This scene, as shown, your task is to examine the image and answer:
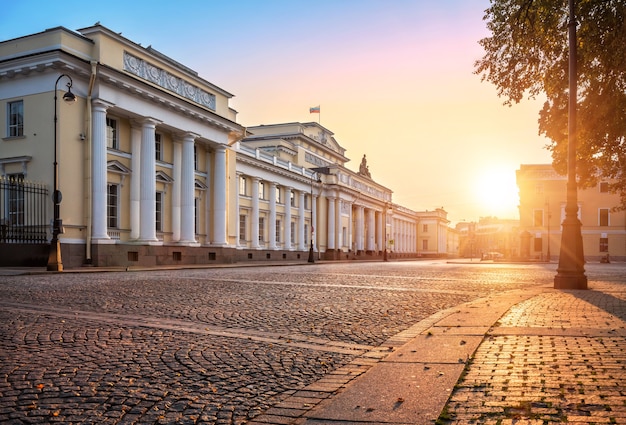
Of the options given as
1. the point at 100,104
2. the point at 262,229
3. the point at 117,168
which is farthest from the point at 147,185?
the point at 262,229

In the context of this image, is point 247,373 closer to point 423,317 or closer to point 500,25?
point 423,317

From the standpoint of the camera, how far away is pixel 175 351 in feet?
17.5

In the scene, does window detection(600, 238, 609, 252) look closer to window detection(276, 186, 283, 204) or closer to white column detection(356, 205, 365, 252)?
white column detection(356, 205, 365, 252)

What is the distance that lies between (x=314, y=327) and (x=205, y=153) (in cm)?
3146

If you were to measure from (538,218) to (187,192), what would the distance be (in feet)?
187

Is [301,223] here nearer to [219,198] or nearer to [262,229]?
[262,229]

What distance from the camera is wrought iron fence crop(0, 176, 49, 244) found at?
23.7m

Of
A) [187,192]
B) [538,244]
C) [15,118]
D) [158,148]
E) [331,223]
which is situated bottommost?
[538,244]

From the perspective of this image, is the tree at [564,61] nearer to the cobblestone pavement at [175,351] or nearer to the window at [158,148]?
the cobblestone pavement at [175,351]

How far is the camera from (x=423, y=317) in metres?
8.02

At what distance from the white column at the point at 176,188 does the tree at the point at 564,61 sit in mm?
21296

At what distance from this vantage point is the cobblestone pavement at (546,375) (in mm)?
→ 3193

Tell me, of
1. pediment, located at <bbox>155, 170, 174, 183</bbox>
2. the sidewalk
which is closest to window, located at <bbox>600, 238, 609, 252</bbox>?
pediment, located at <bbox>155, 170, 174, 183</bbox>

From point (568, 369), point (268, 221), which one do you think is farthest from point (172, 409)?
point (268, 221)
